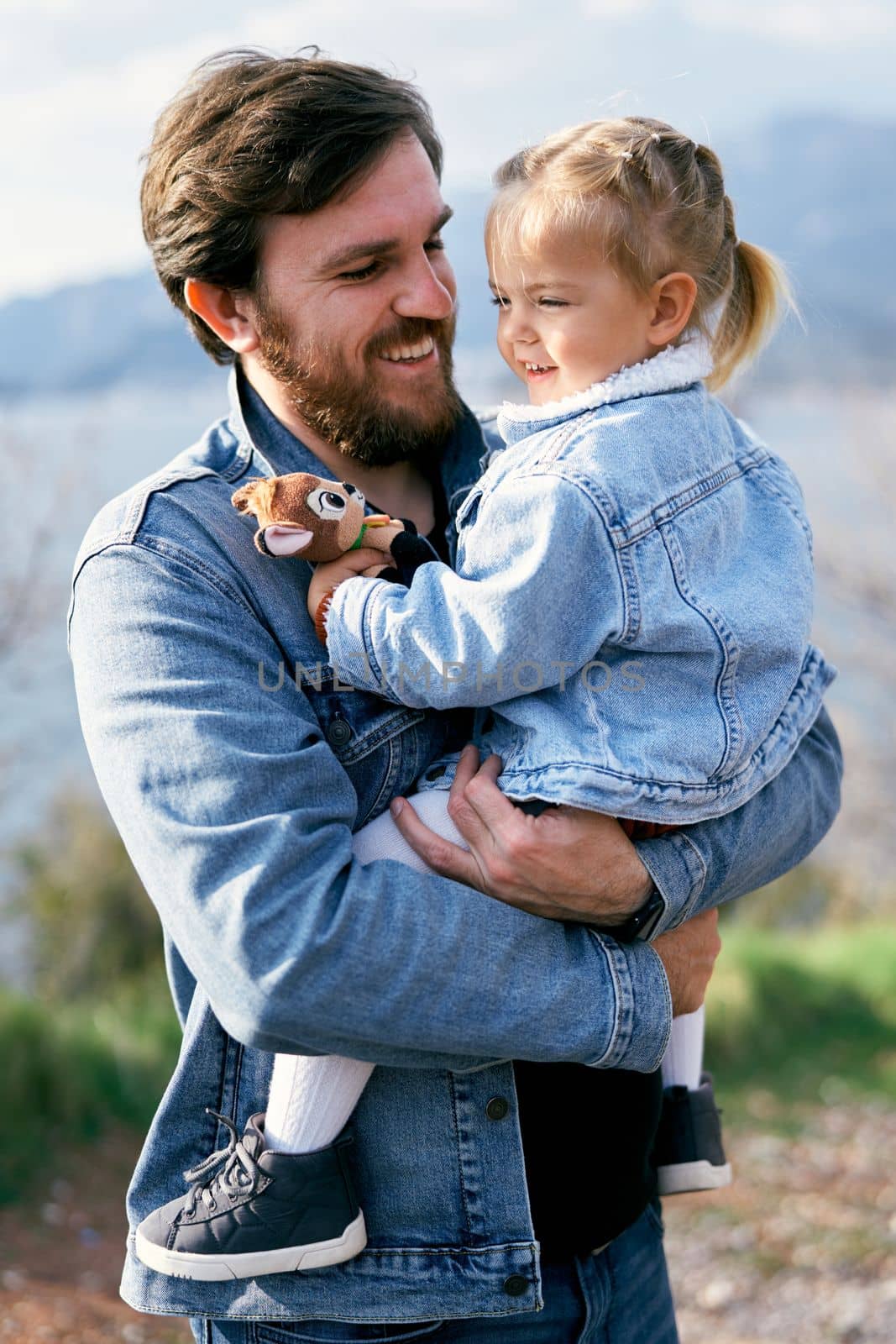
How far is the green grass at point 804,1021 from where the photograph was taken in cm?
494

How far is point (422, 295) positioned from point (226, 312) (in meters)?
0.35

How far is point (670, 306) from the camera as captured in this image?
1.73 m

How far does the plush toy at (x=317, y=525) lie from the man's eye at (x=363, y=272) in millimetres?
398

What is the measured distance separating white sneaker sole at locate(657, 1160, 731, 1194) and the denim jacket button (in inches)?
34.6

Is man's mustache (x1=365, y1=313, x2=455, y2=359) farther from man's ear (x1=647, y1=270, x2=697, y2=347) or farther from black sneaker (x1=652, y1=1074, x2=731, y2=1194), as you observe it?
black sneaker (x1=652, y1=1074, x2=731, y2=1194)

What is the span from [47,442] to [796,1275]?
738cm

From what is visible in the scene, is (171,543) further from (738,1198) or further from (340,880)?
(738,1198)

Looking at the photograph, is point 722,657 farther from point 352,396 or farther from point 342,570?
point 352,396

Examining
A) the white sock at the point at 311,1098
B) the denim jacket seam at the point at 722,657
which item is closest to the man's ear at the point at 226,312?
the denim jacket seam at the point at 722,657

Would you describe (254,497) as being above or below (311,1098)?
above

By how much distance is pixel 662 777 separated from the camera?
1.49m

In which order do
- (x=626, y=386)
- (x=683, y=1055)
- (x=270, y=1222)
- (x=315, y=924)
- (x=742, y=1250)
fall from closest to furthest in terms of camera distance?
1. (x=315, y=924)
2. (x=270, y=1222)
3. (x=626, y=386)
4. (x=683, y=1055)
5. (x=742, y=1250)

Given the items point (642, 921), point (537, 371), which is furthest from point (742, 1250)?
point (537, 371)

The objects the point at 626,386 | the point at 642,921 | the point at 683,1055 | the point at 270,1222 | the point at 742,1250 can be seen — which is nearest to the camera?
the point at 270,1222
